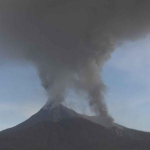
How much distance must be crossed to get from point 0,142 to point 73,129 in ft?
166

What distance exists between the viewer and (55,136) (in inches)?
7495

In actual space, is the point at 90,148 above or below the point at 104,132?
below

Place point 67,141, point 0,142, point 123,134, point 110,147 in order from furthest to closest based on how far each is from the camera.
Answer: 1. point 123,134
2. point 67,141
3. point 0,142
4. point 110,147

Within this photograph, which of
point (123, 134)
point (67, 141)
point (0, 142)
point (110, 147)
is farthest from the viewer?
point (123, 134)

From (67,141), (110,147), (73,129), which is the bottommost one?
(110,147)

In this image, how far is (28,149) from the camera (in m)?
156

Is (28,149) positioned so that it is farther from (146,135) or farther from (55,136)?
(146,135)

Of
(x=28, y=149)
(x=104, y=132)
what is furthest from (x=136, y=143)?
(x=28, y=149)

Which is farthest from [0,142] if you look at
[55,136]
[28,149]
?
[55,136]

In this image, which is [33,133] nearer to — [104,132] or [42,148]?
[42,148]

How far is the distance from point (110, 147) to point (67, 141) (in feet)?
110

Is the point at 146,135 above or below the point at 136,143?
above

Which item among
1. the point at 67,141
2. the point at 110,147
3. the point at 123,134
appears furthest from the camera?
the point at 123,134

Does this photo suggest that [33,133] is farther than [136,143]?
Yes
